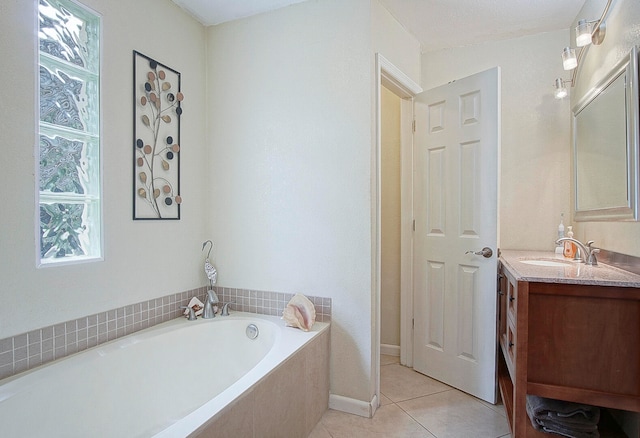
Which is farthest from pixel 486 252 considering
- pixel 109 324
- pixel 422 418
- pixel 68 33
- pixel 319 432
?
pixel 68 33

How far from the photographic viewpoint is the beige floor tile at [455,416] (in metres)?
1.86

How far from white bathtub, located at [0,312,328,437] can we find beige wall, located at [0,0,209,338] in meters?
0.24

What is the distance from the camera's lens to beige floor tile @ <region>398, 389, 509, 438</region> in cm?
186

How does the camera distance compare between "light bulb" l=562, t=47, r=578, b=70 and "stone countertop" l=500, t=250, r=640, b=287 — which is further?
"light bulb" l=562, t=47, r=578, b=70

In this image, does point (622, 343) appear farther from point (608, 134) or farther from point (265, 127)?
point (265, 127)

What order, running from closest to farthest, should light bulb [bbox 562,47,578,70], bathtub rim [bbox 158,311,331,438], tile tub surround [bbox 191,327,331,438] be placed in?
1. bathtub rim [bbox 158,311,331,438]
2. tile tub surround [bbox 191,327,331,438]
3. light bulb [bbox 562,47,578,70]

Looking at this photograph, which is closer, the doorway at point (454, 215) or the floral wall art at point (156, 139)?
the floral wall art at point (156, 139)

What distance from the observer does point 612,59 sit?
1737mm

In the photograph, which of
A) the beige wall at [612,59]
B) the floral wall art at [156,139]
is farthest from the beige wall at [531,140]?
the floral wall art at [156,139]

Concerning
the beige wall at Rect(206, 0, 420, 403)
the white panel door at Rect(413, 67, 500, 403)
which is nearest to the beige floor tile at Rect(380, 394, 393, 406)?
the beige wall at Rect(206, 0, 420, 403)

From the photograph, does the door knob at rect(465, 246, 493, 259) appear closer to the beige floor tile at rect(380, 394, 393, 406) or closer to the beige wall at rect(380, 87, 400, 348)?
the beige wall at rect(380, 87, 400, 348)

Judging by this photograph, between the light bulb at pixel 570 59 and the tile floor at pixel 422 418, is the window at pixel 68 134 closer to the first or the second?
the tile floor at pixel 422 418

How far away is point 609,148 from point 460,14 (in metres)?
1.25

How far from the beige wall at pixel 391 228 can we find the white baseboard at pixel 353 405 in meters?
0.89
